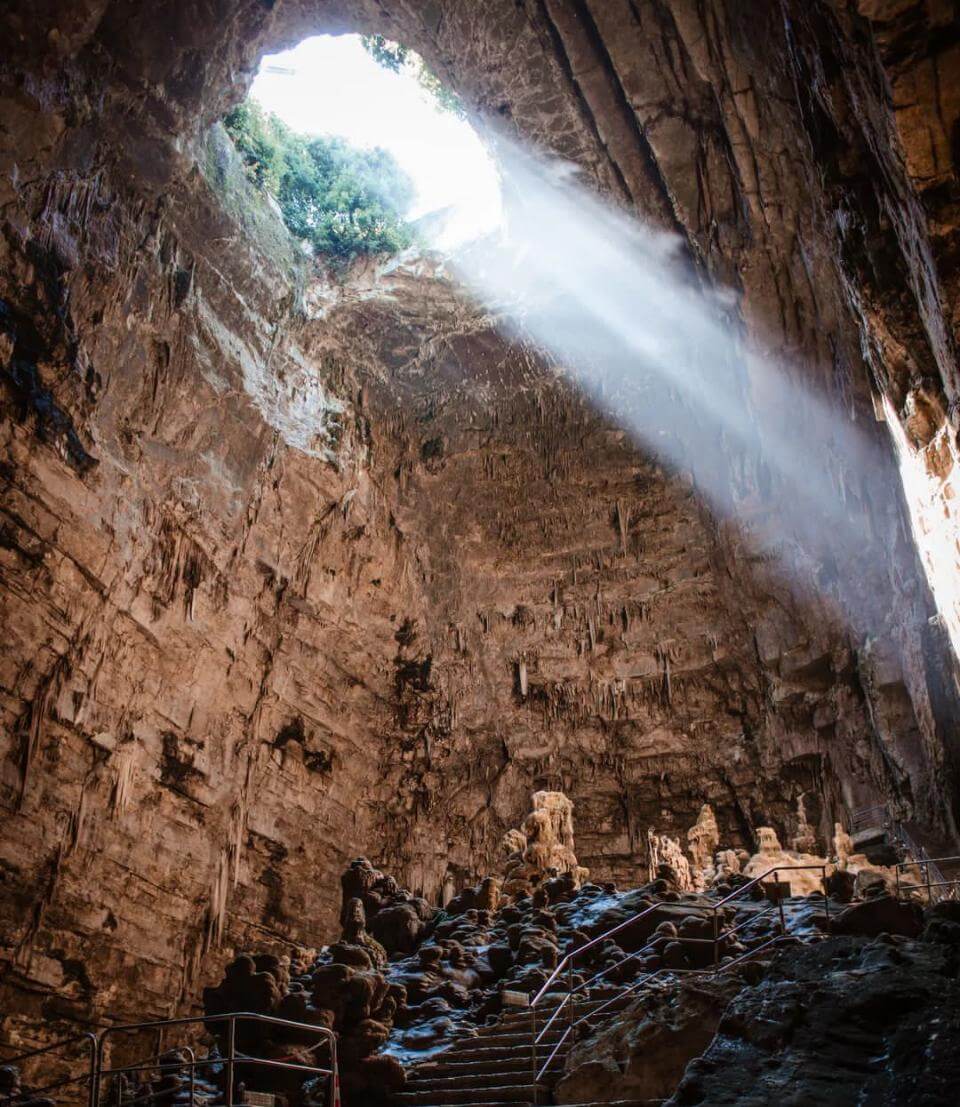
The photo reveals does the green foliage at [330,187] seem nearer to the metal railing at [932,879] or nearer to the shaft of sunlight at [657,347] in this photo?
the shaft of sunlight at [657,347]

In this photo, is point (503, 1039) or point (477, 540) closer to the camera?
point (503, 1039)

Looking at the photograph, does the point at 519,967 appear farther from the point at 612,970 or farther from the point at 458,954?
the point at 612,970

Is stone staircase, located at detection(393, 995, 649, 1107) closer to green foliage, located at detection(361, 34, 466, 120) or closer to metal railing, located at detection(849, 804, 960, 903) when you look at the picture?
metal railing, located at detection(849, 804, 960, 903)

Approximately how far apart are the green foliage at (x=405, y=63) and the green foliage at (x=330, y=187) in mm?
2422

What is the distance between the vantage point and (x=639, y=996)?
30.5ft

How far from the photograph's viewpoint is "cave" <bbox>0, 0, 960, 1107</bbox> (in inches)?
375

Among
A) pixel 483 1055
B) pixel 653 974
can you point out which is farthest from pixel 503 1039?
pixel 653 974

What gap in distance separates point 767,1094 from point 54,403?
13643mm

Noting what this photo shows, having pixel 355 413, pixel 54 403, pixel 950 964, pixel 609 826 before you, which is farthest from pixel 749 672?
pixel 950 964

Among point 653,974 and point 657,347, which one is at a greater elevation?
point 657,347

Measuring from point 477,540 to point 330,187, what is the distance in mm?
9113

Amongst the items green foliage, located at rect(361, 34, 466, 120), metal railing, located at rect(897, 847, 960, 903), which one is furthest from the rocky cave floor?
green foliage, located at rect(361, 34, 466, 120)

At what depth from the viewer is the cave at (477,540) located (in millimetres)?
9516

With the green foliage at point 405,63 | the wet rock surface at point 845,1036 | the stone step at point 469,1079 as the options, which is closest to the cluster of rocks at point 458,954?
the stone step at point 469,1079
